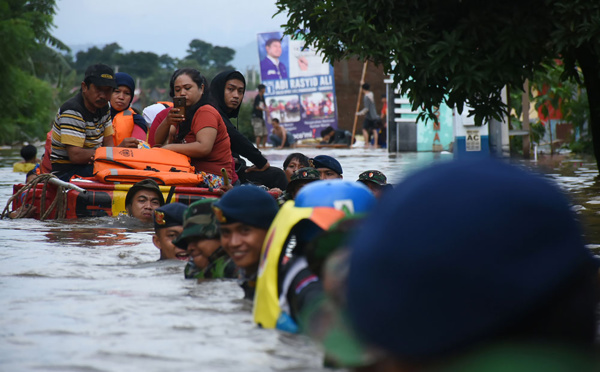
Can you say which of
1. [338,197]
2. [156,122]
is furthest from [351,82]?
[338,197]

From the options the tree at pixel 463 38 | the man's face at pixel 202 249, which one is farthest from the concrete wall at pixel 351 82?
the man's face at pixel 202 249

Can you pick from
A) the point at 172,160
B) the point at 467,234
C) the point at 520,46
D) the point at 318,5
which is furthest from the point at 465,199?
the point at 318,5

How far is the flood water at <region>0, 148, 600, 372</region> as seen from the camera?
127 inches

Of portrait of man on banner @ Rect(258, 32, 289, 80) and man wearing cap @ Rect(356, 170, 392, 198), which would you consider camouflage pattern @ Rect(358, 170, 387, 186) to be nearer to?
man wearing cap @ Rect(356, 170, 392, 198)

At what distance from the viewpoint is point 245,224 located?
3.81 meters

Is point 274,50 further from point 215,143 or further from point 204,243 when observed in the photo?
point 204,243

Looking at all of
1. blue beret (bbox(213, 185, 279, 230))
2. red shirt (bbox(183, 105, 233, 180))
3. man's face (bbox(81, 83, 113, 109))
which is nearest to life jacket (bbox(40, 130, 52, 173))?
man's face (bbox(81, 83, 113, 109))

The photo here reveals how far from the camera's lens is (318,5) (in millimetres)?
8883

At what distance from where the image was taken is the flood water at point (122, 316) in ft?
10.6

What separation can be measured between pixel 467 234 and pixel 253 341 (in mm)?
2508

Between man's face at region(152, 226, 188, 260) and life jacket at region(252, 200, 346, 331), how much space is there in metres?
2.45

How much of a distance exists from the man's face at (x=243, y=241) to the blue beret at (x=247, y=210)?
3 cm

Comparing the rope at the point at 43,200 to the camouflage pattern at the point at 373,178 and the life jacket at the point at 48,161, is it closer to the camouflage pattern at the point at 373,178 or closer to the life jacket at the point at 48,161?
the life jacket at the point at 48,161

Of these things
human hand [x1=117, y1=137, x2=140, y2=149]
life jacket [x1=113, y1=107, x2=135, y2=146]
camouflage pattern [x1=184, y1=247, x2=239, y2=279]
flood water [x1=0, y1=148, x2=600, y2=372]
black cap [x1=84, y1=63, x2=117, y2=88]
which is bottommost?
flood water [x1=0, y1=148, x2=600, y2=372]
